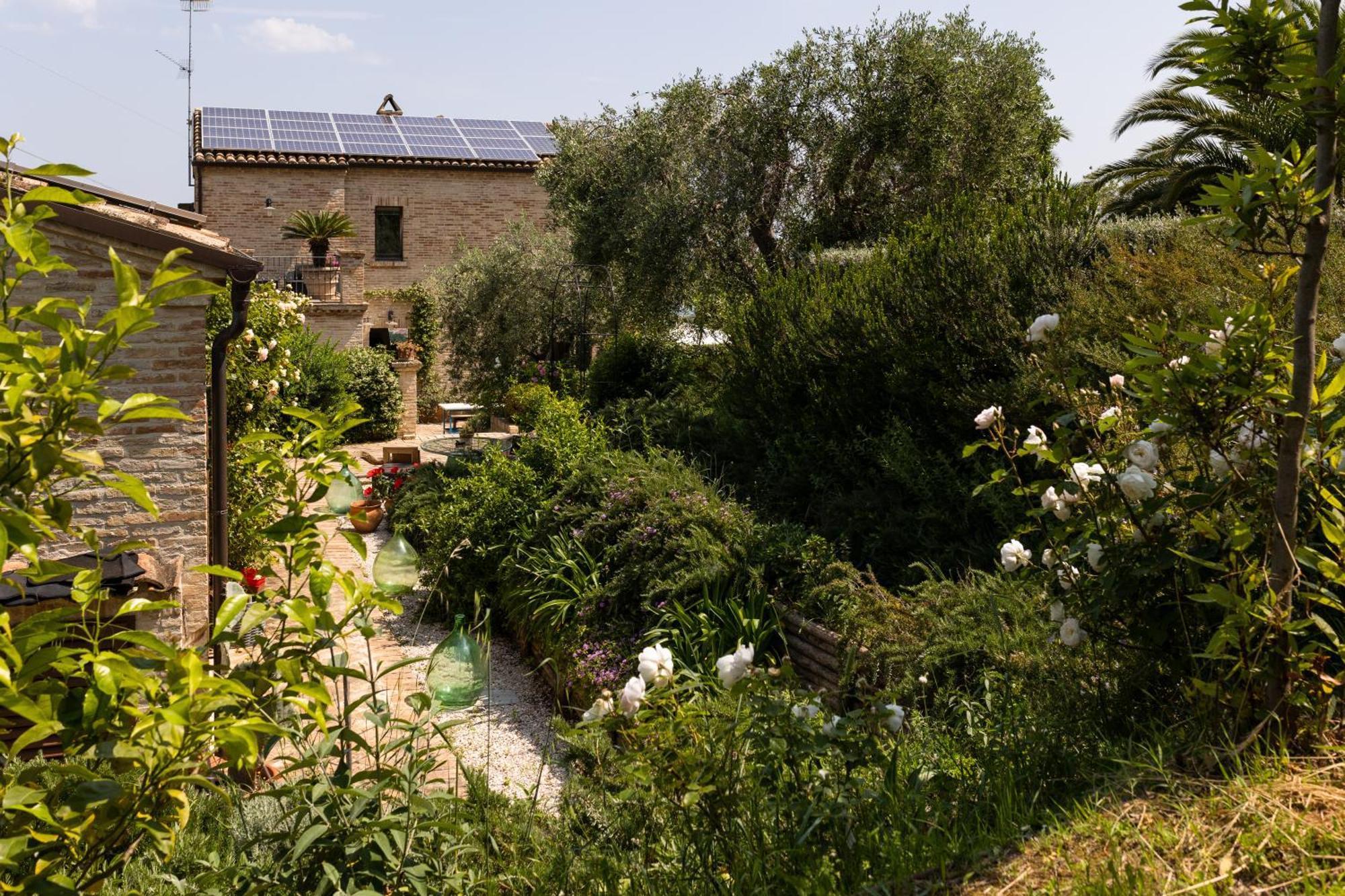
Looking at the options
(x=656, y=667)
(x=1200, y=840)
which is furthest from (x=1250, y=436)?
(x=656, y=667)

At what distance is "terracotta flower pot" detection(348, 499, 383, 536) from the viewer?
1265 centimetres

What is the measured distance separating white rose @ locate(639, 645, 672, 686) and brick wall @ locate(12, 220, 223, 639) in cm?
495

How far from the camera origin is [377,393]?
67.6 feet

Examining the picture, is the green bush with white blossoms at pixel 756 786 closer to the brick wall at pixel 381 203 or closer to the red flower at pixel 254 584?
the red flower at pixel 254 584

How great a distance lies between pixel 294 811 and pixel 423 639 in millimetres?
6878

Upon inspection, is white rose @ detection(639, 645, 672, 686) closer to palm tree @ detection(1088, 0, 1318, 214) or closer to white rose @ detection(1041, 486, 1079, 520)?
white rose @ detection(1041, 486, 1079, 520)

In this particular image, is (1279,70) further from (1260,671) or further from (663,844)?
(663,844)

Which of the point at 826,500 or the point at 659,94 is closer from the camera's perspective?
the point at 826,500

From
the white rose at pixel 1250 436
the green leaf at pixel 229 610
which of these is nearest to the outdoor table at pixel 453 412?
the white rose at pixel 1250 436

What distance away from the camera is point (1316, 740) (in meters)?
2.55

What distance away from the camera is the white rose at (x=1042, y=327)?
10.6ft

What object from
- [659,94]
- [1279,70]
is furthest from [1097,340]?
[659,94]

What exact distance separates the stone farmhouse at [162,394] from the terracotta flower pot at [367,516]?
18.0 feet

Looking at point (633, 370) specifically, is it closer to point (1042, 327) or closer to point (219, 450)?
point (219, 450)
